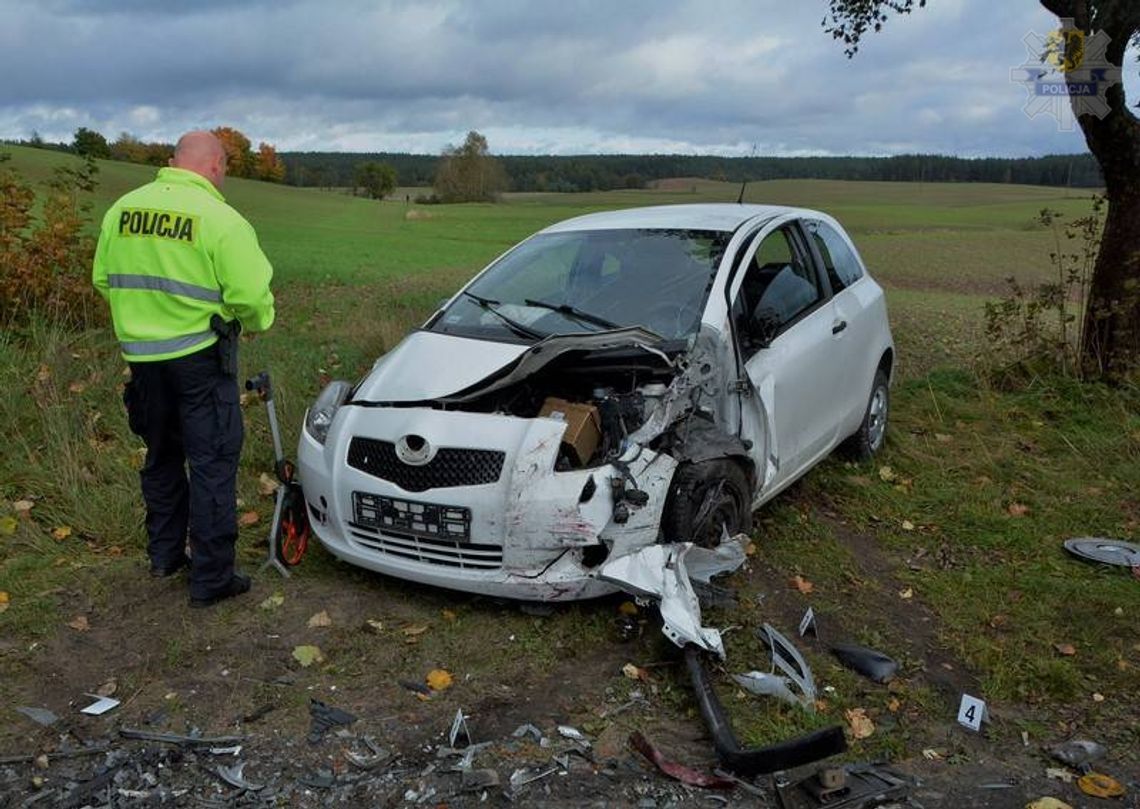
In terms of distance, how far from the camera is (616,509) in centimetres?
389

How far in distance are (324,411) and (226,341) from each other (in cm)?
75

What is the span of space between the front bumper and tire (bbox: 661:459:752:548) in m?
0.11

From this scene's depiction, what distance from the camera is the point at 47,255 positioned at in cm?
799

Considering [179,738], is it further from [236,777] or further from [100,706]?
[100,706]

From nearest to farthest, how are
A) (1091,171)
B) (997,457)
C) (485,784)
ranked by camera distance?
(485,784) → (997,457) → (1091,171)

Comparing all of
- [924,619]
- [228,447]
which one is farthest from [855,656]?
[228,447]

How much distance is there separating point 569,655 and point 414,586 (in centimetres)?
97

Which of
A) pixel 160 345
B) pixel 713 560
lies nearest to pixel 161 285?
pixel 160 345

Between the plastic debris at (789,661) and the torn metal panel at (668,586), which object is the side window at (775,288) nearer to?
the torn metal panel at (668,586)

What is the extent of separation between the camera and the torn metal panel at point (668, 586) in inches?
145

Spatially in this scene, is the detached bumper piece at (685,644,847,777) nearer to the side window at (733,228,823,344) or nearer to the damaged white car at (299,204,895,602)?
the damaged white car at (299,204,895,602)

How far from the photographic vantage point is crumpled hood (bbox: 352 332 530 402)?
435cm

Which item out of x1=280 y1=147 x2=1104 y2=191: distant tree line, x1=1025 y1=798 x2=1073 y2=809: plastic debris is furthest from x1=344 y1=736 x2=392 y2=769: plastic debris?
x1=280 y1=147 x2=1104 y2=191: distant tree line

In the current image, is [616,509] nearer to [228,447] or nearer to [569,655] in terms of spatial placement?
[569,655]
